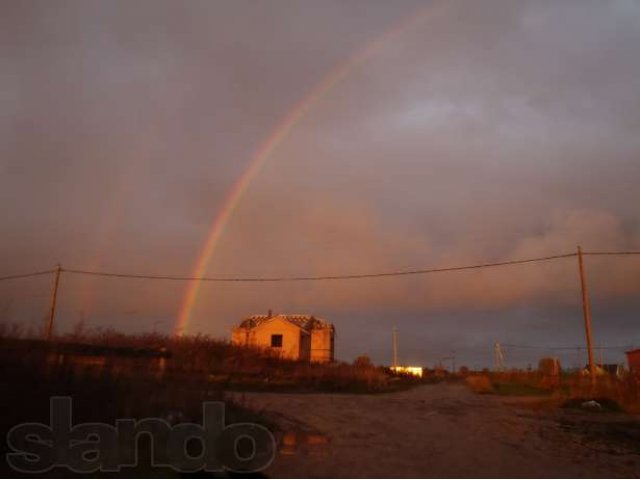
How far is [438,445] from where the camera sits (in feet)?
35.6

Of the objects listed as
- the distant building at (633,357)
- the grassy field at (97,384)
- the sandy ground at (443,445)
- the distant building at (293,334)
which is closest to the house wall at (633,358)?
the distant building at (633,357)

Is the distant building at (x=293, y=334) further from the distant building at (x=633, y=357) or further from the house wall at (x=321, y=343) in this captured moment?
the distant building at (x=633, y=357)

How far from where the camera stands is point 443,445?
10867 mm

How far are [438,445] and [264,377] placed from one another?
21.4 meters

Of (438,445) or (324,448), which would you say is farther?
(438,445)

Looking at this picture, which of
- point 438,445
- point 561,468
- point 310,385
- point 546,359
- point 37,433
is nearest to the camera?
point 37,433

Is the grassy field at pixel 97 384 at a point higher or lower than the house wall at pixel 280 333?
lower

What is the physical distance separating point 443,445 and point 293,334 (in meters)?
53.0

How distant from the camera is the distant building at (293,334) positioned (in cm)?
6309

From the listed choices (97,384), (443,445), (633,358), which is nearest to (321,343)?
(633,358)

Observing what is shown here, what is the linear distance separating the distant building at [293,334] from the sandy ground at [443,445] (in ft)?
147

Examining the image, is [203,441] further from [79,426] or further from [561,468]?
[561,468]

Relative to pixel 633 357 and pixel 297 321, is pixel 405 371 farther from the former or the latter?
pixel 633 357

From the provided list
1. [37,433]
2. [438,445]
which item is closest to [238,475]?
[37,433]
